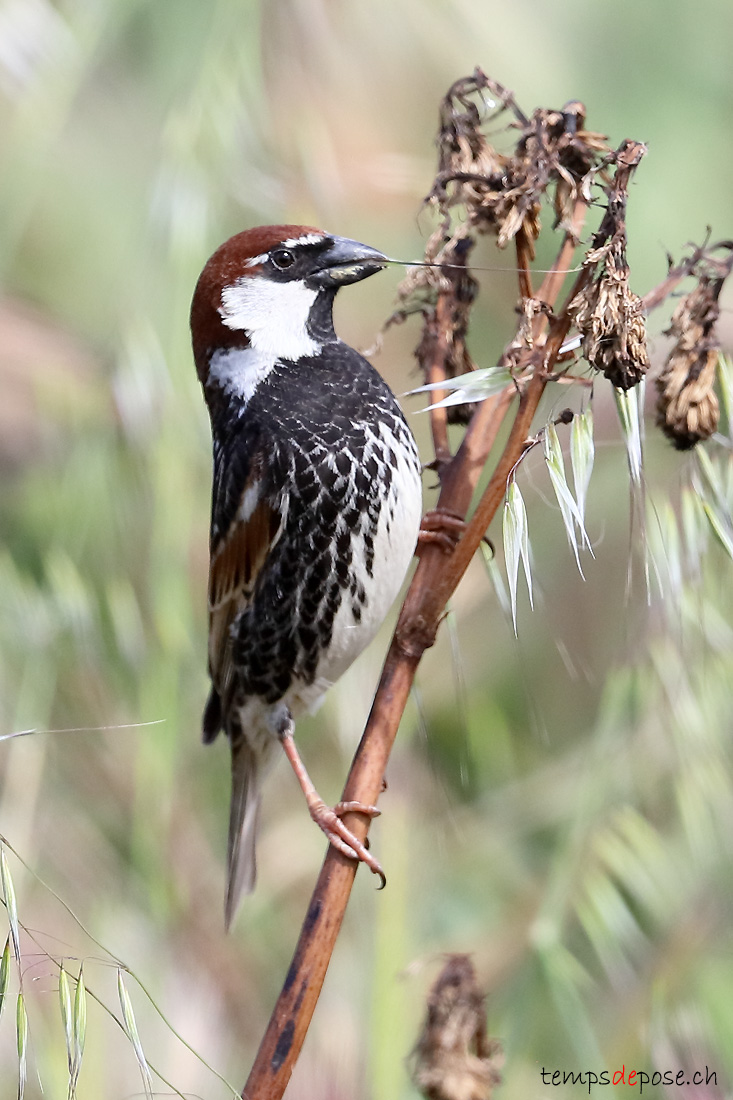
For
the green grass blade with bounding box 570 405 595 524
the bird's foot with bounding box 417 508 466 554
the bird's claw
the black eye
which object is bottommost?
the bird's claw

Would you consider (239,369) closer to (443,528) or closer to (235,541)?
(235,541)

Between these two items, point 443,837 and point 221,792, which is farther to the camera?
point 221,792

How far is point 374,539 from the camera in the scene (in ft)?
5.94

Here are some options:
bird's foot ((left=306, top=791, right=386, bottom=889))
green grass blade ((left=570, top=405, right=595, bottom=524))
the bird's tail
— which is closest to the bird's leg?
bird's foot ((left=306, top=791, right=386, bottom=889))

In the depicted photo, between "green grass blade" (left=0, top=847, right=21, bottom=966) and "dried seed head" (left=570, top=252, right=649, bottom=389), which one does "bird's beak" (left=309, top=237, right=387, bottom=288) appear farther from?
"green grass blade" (left=0, top=847, right=21, bottom=966)

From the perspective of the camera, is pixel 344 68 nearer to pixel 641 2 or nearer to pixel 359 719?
pixel 641 2

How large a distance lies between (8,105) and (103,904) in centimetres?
168

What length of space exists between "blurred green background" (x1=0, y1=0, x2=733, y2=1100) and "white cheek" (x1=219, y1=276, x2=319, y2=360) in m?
0.13

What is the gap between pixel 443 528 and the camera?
1.62 metres

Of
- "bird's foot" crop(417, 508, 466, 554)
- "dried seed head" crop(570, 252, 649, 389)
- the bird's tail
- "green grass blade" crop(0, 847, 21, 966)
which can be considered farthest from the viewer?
the bird's tail

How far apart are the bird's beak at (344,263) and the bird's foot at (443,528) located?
48 centimetres

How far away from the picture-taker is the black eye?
194cm

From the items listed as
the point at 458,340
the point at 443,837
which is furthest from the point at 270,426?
the point at 443,837

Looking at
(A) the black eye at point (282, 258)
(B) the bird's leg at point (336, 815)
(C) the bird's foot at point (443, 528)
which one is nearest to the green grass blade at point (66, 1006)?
(B) the bird's leg at point (336, 815)
